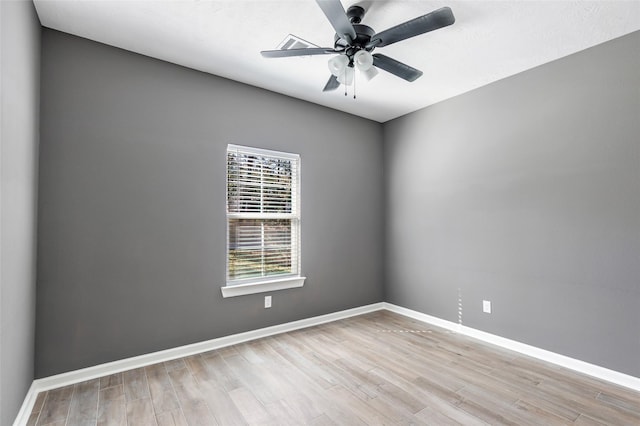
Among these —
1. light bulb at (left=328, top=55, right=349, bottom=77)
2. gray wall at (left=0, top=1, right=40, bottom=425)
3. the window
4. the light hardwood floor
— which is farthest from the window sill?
light bulb at (left=328, top=55, right=349, bottom=77)

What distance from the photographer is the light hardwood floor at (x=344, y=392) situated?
1.96 meters

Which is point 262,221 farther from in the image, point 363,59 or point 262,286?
point 363,59

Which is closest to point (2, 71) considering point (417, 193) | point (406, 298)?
point (417, 193)

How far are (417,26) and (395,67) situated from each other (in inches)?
19.7

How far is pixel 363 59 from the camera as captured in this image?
2172 millimetres

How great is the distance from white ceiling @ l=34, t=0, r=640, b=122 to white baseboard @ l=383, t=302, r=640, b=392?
268 cm

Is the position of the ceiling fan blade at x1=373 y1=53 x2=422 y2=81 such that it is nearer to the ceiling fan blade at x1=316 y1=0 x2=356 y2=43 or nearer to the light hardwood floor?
the ceiling fan blade at x1=316 y1=0 x2=356 y2=43

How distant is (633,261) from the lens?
2.38 metres

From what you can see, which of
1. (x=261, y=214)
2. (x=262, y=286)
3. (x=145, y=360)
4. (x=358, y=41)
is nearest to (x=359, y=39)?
(x=358, y=41)

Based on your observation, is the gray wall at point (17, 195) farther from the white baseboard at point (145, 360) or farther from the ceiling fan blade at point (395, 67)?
the ceiling fan blade at point (395, 67)

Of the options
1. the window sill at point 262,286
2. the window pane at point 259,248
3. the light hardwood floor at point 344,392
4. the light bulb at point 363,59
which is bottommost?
the light hardwood floor at point 344,392

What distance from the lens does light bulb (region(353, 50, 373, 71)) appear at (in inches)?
84.6

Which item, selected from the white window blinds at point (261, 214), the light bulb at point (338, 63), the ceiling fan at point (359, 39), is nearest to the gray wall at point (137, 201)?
the white window blinds at point (261, 214)

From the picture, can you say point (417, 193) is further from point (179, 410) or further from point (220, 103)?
point (179, 410)
